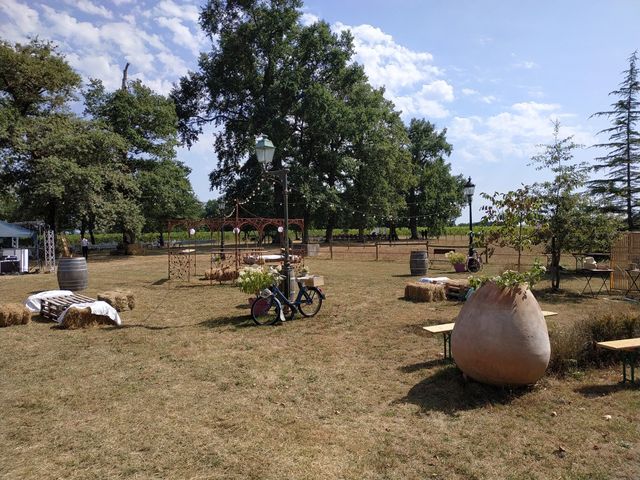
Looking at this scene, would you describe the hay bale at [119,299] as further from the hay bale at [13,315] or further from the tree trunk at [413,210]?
the tree trunk at [413,210]

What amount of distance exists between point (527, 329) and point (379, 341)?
3.18 metres

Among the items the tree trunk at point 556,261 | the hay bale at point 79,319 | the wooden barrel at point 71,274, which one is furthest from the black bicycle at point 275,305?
the tree trunk at point 556,261

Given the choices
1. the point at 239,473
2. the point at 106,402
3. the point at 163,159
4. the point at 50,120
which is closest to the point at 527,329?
the point at 239,473

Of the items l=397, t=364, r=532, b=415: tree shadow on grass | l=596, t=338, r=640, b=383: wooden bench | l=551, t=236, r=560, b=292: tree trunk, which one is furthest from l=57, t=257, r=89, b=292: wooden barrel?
l=551, t=236, r=560, b=292: tree trunk

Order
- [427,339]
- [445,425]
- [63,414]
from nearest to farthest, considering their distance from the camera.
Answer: [445,425]
[63,414]
[427,339]

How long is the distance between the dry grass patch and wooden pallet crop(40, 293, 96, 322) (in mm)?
1437

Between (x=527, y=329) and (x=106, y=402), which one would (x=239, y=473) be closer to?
(x=106, y=402)

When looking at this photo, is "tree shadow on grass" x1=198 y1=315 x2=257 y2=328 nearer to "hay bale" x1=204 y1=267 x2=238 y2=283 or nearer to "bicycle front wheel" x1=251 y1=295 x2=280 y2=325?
"bicycle front wheel" x1=251 y1=295 x2=280 y2=325

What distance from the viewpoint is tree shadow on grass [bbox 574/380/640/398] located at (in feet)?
16.8

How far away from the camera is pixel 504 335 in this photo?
16.3 feet

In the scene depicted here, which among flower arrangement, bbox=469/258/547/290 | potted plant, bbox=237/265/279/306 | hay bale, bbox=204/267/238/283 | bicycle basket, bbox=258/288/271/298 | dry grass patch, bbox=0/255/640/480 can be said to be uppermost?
flower arrangement, bbox=469/258/547/290

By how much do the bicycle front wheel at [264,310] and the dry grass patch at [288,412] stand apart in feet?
2.59

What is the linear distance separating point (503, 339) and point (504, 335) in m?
0.05

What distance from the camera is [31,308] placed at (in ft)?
35.0
